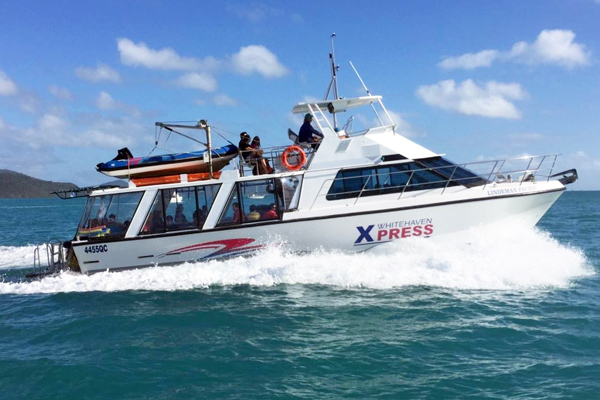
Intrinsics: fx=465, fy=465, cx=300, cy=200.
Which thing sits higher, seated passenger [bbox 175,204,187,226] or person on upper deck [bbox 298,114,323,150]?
person on upper deck [bbox 298,114,323,150]

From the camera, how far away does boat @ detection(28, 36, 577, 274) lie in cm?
952

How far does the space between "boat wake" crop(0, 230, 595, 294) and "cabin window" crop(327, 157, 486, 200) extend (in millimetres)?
1178

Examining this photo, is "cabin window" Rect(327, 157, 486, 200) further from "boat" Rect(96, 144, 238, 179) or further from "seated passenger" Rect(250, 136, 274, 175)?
"boat" Rect(96, 144, 238, 179)

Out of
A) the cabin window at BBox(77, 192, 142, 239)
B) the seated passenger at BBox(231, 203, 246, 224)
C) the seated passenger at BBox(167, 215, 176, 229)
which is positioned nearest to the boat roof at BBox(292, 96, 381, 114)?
the seated passenger at BBox(231, 203, 246, 224)

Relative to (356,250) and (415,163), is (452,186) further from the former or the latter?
(356,250)

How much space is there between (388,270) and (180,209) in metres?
4.56

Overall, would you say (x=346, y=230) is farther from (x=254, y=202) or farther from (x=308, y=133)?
(x=308, y=133)

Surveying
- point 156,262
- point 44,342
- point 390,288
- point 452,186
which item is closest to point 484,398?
point 390,288

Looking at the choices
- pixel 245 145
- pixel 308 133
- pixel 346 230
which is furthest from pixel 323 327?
pixel 245 145

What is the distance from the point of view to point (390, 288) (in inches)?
347

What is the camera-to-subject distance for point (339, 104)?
428 inches

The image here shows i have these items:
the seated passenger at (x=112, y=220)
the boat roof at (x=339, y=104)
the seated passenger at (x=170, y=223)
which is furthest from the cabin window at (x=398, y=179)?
the seated passenger at (x=112, y=220)

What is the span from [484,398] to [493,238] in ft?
17.2

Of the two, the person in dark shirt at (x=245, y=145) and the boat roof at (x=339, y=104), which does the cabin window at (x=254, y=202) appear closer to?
the person in dark shirt at (x=245, y=145)
